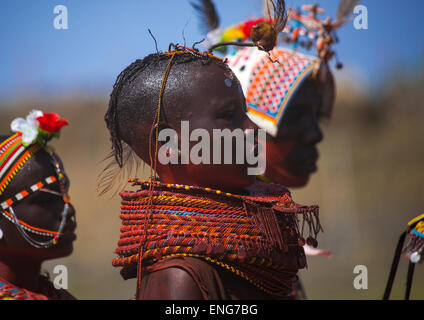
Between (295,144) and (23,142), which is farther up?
(295,144)

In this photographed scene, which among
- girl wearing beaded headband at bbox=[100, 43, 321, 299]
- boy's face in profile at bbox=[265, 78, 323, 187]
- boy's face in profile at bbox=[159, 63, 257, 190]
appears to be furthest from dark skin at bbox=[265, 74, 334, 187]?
boy's face in profile at bbox=[159, 63, 257, 190]

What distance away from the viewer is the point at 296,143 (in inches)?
172

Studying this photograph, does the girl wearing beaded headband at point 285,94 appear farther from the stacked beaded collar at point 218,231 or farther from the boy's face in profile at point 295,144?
the stacked beaded collar at point 218,231

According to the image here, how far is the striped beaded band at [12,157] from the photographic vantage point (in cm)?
295

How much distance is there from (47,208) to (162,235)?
926 mm

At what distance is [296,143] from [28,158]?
2167mm

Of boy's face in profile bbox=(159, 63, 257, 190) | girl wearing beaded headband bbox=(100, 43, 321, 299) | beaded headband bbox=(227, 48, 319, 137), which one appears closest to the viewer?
girl wearing beaded headband bbox=(100, 43, 321, 299)

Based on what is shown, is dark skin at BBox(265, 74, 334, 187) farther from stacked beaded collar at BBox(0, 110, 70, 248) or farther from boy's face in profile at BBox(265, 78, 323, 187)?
stacked beaded collar at BBox(0, 110, 70, 248)

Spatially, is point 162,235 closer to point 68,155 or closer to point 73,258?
point 73,258

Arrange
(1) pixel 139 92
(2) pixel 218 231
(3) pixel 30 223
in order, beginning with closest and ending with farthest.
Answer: (2) pixel 218 231, (1) pixel 139 92, (3) pixel 30 223

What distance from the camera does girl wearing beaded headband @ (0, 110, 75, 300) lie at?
2.93 metres

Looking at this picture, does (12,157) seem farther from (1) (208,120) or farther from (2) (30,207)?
(1) (208,120)

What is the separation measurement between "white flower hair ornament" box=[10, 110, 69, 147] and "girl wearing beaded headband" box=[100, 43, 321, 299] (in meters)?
0.60

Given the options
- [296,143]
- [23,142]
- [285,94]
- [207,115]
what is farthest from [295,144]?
[23,142]
